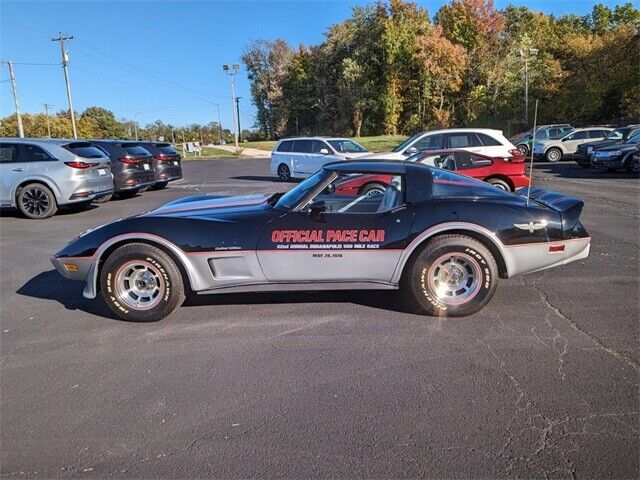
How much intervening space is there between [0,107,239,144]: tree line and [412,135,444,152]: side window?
60552 mm

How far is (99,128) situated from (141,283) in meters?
105

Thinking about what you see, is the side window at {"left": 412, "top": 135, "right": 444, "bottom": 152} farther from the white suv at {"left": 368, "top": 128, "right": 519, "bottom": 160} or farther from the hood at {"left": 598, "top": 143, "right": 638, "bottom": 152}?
the hood at {"left": 598, "top": 143, "right": 638, "bottom": 152}

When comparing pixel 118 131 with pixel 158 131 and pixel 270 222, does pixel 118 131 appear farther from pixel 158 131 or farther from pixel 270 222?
pixel 270 222

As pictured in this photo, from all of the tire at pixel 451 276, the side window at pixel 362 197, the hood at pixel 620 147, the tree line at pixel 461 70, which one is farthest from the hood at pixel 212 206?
the tree line at pixel 461 70

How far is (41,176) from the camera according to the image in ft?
32.2

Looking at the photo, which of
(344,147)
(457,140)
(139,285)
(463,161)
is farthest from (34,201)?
(457,140)

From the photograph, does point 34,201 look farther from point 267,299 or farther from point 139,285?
point 267,299

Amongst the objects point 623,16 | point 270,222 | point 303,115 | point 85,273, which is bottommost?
point 85,273

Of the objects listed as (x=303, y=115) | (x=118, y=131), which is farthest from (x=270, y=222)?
(x=118, y=131)

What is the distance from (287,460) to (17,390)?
1994 millimetres


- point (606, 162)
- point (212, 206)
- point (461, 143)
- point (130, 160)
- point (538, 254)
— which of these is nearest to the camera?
point (538, 254)

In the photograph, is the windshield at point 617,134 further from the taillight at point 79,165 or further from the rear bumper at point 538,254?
the taillight at point 79,165

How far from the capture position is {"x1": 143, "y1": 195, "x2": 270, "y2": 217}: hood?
431cm

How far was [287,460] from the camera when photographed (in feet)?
7.93
